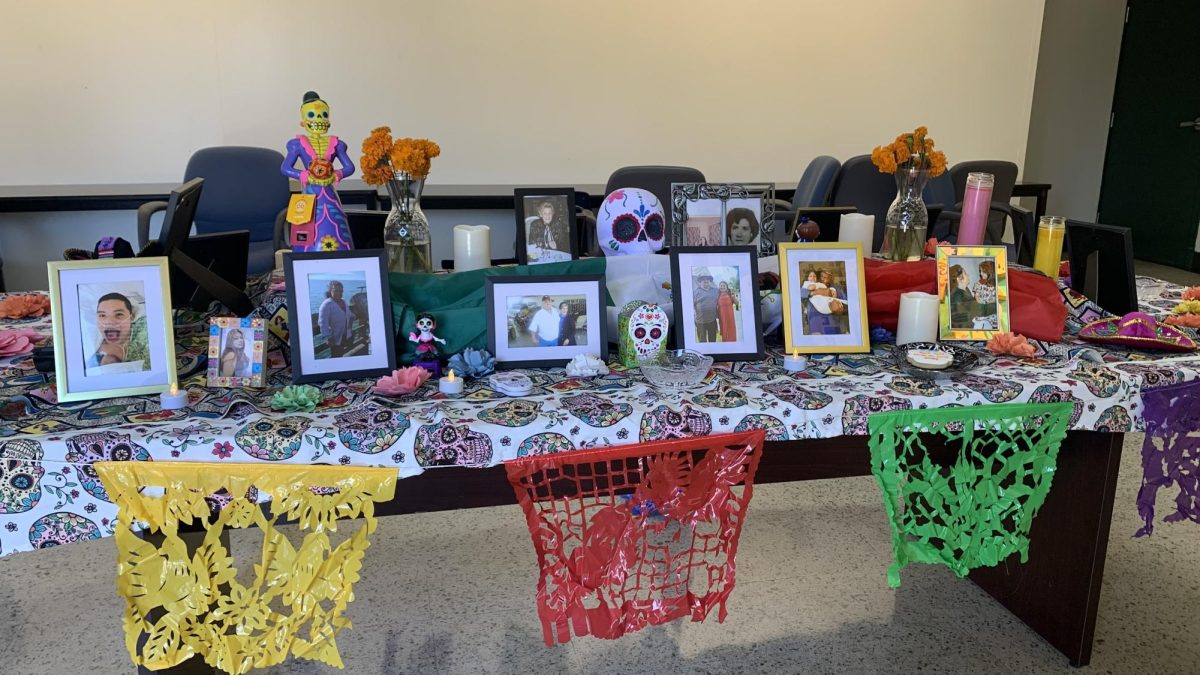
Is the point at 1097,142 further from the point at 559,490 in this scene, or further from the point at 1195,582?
the point at 559,490

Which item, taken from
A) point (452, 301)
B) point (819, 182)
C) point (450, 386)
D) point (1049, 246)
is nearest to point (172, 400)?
point (450, 386)

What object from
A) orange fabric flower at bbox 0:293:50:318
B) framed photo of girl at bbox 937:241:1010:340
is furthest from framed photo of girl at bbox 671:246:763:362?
orange fabric flower at bbox 0:293:50:318

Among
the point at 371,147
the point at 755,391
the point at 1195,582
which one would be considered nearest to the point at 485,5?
the point at 371,147

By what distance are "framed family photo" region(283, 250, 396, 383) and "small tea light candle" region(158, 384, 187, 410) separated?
0.18 metres

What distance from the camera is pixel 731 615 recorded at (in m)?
1.91

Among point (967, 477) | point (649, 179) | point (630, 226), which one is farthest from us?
point (649, 179)

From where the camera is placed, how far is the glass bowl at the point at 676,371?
55.7 inches

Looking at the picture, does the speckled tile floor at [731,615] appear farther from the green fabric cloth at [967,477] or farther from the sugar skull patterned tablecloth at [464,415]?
the sugar skull patterned tablecloth at [464,415]

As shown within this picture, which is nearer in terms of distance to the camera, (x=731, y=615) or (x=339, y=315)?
(x=339, y=315)

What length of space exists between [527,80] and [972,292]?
3.18 metres

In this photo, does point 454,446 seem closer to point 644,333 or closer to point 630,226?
point 644,333

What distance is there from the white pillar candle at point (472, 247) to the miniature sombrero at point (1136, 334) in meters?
1.26

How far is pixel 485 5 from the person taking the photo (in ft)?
13.9

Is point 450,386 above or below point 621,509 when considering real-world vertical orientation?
above
